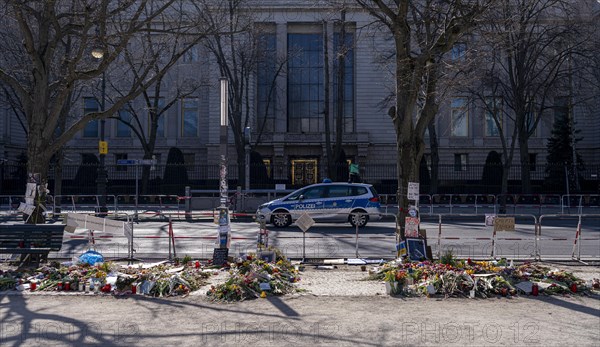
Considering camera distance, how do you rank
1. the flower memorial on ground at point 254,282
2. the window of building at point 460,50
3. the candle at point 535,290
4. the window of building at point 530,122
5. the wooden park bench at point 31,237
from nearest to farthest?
the flower memorial on ground at point 254,282
the candle at point 535,290
the wooden park bench at point 31,237
the window of building at point 460,50
the window of building at point 530,122

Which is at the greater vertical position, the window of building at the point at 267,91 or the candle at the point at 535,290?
the window of building at the point at 267,91

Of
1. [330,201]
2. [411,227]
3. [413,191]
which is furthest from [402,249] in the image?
[330,201]

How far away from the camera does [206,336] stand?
6719mm

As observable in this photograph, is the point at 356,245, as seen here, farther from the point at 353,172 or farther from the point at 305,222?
the point at 353,172

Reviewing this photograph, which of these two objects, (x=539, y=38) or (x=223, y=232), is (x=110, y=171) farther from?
(x=223, y=232)

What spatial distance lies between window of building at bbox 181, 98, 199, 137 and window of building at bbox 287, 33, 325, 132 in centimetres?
831

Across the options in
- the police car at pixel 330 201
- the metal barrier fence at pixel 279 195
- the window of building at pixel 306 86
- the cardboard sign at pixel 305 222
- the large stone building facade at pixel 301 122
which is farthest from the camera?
the window of building at pixel 306 86

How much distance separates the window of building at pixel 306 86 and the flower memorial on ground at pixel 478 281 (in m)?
34.9

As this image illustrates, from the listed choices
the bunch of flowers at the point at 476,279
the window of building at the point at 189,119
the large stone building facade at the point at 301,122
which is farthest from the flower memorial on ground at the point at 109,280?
the window of building at the point at 189,119

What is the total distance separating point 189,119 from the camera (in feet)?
156

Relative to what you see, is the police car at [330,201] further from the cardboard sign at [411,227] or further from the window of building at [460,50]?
the cardboard sign at [411,227]

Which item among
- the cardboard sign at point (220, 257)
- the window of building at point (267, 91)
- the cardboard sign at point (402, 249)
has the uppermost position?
the window of building at point (267, 91)

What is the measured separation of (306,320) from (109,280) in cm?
379

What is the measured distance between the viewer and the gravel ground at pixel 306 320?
21.6 ft
